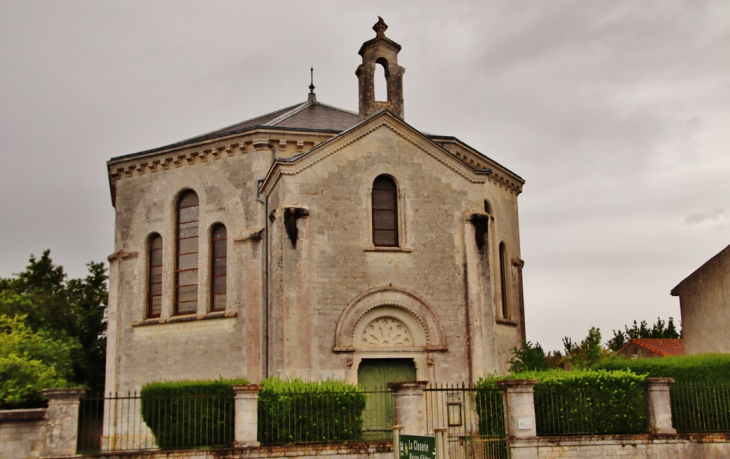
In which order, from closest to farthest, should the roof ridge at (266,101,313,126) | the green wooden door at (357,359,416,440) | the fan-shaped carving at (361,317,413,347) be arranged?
1. the green wooden door at (357,359,416,440)
2. the fan-shaped carving at (361,317,413,347)
3. the roof ridge at (266,101,313,126)

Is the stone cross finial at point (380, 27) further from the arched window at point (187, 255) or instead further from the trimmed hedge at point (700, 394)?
the trimmed hedge at point (700, 394)

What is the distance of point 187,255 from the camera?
25422 millimetres

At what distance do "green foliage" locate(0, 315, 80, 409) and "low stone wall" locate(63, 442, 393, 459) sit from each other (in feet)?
36.3

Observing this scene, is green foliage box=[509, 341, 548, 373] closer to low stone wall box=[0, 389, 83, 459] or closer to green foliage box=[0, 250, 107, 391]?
low stone wall box=[0, 389, 83, 459]

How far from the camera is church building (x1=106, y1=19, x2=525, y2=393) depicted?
66.3 ft

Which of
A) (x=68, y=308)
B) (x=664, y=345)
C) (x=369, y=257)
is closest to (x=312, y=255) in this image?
(x=369, y=257)

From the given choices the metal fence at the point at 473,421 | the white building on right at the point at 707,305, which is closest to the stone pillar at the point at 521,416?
the metal fence at the point at 473,421

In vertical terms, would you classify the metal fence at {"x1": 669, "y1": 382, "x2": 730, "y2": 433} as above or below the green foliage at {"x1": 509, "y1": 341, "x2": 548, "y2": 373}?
below

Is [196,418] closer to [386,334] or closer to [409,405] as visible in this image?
[409,405]

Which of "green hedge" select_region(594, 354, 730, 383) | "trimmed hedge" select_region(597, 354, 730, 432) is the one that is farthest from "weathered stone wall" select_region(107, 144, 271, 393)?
"trimmed hedge" select_region(597, 354, 730, 432)

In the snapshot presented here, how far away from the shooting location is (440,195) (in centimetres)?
2183

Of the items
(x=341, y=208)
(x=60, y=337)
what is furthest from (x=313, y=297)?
(x=60, y=337)

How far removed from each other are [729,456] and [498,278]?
34.9 feet

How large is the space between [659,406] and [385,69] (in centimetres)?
1285
